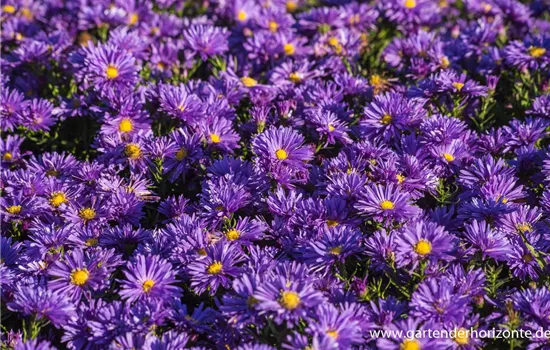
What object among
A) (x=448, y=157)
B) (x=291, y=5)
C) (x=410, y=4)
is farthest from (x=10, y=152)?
(x=410, y=4)

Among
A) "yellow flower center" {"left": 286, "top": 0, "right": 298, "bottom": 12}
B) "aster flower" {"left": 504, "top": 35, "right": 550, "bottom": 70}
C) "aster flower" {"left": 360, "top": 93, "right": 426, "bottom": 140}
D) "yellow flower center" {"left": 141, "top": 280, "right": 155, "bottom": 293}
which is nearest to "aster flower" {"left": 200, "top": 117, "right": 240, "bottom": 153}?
"aster flower" {"left": 360, "top": 93, "right": 426, "bottom": 140}

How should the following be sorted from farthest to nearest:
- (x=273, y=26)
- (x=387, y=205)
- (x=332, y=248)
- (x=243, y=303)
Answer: (x=273, y=26) → (x=387, y=205) → (x=332, y=248) → (x=243, y=303)

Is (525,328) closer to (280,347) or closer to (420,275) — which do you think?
(420,275)

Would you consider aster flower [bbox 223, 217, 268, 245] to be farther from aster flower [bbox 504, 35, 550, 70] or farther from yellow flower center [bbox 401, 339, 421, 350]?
aster flower [bbox 504, 35, 550, 70]

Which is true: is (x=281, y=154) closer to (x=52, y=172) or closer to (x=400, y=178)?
(x=400, y=178)

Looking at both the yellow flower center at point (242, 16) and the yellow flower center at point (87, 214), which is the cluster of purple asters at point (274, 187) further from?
the yellow flower center at point (242, 16)

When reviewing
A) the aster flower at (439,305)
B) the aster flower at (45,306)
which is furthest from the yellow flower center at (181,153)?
the aster flower at (439,305)
